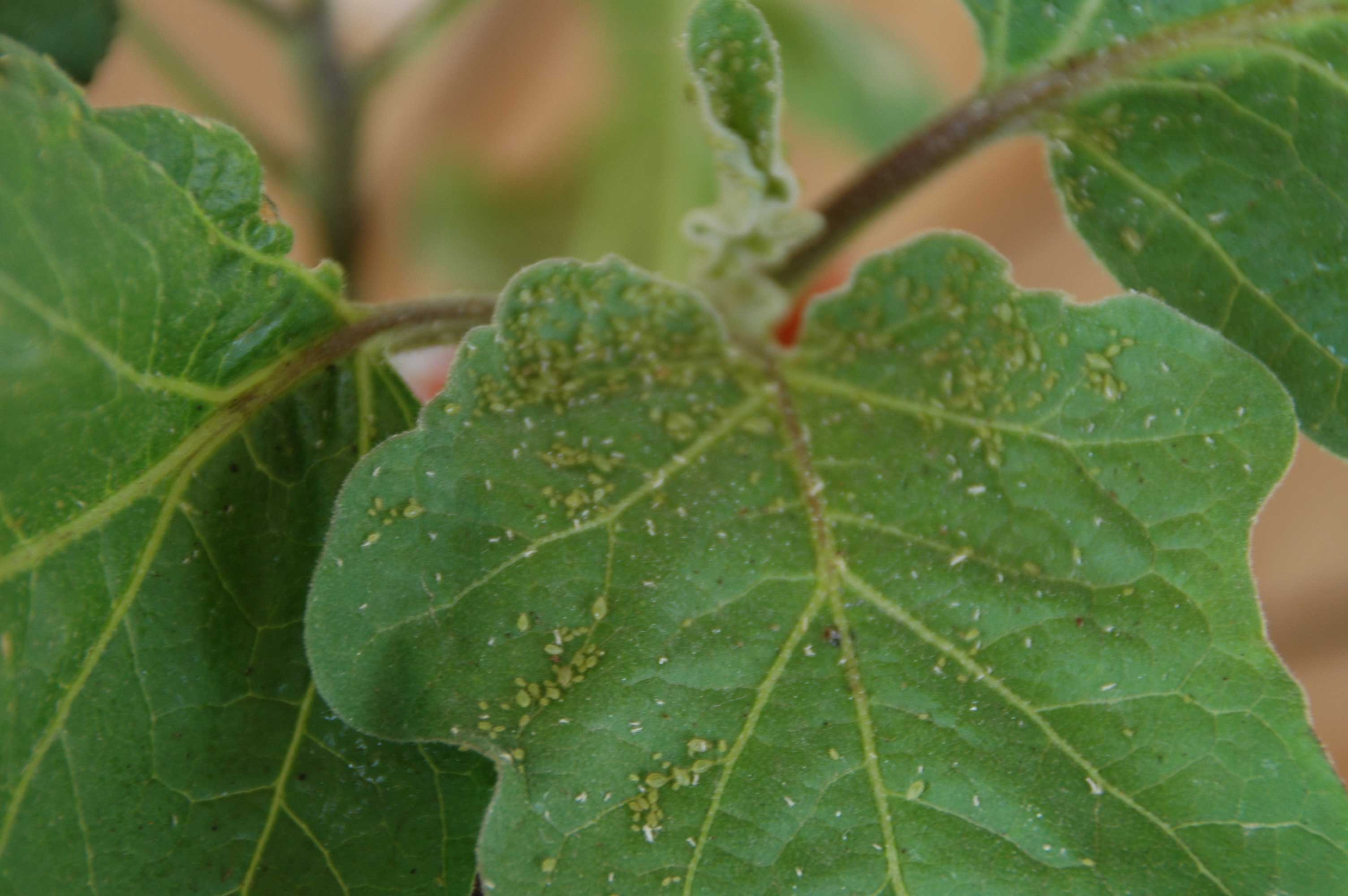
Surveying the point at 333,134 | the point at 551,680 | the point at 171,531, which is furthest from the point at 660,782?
the point at 333,134

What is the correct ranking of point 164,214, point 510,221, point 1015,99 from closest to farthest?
point 164,214, point 1015,99, point 510,221

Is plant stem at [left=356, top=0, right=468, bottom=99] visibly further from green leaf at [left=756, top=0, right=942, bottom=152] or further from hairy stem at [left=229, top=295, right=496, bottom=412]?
hairy stem at [left=229, top=295, right=496, bottom=412]

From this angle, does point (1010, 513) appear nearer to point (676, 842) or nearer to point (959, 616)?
point (959, 616)

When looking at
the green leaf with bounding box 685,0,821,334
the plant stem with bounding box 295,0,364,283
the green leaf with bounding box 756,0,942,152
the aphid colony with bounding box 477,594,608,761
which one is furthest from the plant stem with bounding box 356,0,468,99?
the aphid colony with bounding box 477,594,608,761

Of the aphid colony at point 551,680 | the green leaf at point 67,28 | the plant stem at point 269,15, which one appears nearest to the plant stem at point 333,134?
the plant stem at point 269,15

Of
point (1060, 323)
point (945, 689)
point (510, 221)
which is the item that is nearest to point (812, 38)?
point (510, 221)

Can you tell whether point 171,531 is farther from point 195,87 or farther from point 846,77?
point 846,77
